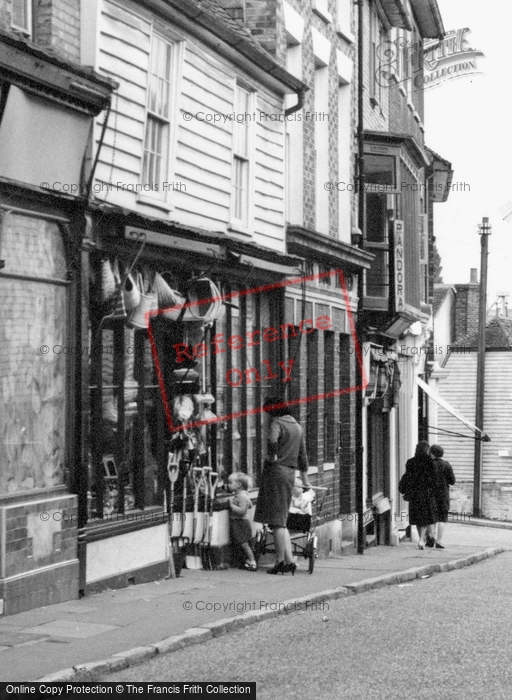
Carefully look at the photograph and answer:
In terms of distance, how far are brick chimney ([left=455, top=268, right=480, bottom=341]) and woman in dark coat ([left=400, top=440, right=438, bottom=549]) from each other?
3311 cm

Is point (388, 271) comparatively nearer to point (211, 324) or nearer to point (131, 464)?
point (211, 324)

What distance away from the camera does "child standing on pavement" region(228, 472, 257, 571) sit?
14.7 metres

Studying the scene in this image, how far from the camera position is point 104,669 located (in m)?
7.91

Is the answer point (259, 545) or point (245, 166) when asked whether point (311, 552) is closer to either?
point (259, 545)

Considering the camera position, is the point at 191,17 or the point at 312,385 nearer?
the point at 191,17

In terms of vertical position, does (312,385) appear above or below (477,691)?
above

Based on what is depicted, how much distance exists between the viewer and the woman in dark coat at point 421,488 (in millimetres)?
20578

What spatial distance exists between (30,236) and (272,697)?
4.68 meters

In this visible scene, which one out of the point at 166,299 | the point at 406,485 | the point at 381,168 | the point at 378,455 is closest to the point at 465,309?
the point at 378,455

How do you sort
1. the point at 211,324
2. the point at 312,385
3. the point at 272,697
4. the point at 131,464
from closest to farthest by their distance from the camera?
the point at 272,697 → the point at 131,464 → the point at 211,324 → the point at 312,385

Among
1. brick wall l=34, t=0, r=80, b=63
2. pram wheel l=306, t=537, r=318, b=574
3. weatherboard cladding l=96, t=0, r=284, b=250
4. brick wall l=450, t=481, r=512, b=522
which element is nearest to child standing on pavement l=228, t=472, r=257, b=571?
pram wheel l=306, t=537, r=318, b=574

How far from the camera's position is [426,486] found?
2061 centimetres

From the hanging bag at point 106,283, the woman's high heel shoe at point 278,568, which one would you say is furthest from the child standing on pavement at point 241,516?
the hanging bag at point 106,283

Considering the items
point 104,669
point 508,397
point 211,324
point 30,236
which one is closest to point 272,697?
point 104,669
